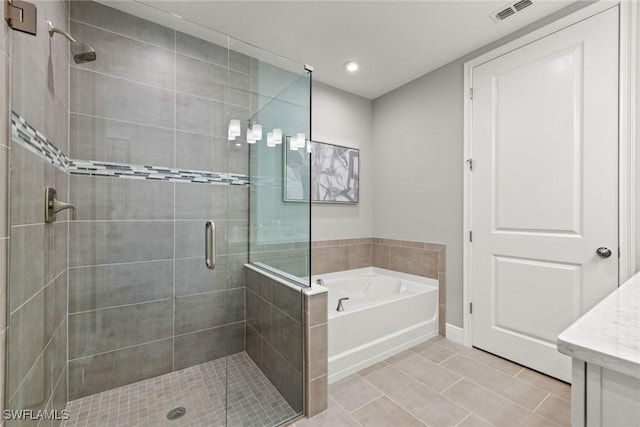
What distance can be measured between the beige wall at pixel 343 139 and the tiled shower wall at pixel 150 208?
96 centimetres

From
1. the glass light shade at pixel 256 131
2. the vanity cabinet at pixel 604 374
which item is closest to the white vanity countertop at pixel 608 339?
the vanity cabinet at pixel 604 374

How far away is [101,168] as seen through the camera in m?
1.71

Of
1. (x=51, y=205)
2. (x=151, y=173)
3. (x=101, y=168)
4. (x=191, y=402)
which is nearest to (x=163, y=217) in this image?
(x=151, y=173)

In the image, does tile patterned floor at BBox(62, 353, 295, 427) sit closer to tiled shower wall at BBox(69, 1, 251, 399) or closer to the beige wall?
tiled shower wall at BBox(69, 1, 251, 399)

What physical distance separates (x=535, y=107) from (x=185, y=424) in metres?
3.06

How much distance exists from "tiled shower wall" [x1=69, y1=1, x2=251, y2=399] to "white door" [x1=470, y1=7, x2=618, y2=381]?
1967 mm

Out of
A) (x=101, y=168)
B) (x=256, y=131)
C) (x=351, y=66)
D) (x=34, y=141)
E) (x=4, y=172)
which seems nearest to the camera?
(x=4, y=172)

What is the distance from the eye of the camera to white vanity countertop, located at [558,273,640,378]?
1.82 ft

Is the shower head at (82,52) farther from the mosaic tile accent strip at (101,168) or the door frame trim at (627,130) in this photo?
the door frame trim at (627,130)

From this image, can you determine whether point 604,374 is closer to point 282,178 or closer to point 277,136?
point 282,178

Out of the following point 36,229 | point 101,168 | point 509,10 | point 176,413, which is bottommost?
point 176,413

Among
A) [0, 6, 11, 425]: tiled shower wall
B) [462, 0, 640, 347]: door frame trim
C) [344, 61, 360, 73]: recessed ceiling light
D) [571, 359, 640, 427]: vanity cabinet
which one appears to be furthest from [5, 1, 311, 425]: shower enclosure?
[462, 0, 640, 347]: door frame trim

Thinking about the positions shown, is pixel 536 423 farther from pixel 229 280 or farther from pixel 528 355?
pixel 229 280

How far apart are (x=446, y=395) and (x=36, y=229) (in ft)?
7.63
